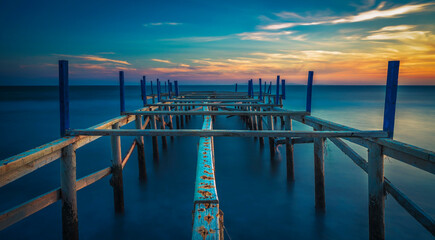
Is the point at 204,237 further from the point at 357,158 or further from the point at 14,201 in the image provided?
the point at 14,201

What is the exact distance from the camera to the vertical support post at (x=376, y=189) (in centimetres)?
337

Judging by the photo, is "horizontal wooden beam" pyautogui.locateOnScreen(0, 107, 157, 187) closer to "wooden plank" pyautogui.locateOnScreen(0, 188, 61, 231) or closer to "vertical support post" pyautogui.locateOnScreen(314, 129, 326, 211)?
"wooden plank" pyautogui.locateOnScreen(0, 188, 61, 231)

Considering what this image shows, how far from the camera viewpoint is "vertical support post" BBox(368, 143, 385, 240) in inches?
133

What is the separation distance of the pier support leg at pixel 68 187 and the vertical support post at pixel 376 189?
451 cm

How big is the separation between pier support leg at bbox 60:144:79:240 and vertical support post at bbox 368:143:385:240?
451 cm

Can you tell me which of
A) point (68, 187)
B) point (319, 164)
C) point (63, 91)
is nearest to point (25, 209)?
point (68, 187)

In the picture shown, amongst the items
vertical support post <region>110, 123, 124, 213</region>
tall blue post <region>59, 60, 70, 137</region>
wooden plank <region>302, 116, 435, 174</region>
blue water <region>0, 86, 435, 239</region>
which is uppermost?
tall blue post <region>59, 60, 70, 137</region>

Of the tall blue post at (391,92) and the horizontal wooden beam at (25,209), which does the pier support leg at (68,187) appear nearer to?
the horizontal wooden beam at (25,209)

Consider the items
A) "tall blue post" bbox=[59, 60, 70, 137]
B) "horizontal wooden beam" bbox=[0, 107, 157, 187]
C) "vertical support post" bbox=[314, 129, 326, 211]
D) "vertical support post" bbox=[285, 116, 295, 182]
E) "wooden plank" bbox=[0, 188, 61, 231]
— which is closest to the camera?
"horizontal wooden beam" bbox=[0, 107, 157, 187]

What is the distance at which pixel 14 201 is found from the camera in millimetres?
6398

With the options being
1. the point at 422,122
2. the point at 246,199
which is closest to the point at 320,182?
the point at 246,199

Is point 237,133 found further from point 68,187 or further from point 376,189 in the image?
point 68,187

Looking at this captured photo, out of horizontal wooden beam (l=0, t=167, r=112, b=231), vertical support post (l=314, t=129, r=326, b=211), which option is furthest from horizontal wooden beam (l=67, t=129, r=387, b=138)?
vertical support post (l=314, t=129, r=326, b=211)

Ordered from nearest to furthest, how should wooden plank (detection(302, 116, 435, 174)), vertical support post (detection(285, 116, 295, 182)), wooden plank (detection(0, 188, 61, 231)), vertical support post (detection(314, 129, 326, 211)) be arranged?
wooden plank (detection(302, 116, 435, 174)), wooden plank (detection(0, 188, 61, 231)), vertical support post (detection(314, 129, 326, 211)), vertical support post (detection(285, 116, 295, 182))
